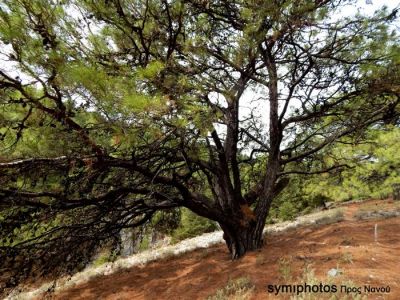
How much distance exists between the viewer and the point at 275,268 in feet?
19.5

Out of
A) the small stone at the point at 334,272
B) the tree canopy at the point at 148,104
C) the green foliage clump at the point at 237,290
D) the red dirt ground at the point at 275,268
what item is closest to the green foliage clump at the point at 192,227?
the red dirt ground at the point at 275,268

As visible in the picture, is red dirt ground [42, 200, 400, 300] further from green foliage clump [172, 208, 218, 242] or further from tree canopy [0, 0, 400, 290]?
green foliage clump [172, 208, 218, 242]

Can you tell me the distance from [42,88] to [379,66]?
5.23 meters

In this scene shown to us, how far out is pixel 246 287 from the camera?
5234 millimetres

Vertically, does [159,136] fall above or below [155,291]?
above

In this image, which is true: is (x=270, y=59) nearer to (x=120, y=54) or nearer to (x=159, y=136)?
(x=120, y=54)

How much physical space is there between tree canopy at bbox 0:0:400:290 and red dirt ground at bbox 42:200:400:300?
969 millimetres

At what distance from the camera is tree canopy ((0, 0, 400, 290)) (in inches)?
140

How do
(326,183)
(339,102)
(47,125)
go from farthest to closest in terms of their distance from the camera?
(326,183), (339,102), (47,125)

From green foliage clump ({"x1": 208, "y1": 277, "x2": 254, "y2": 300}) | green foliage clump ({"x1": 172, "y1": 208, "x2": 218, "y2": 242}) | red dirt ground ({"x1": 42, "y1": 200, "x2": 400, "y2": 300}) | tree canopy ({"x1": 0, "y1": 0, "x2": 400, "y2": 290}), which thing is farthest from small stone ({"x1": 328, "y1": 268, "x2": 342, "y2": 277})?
green foliage clump ({"x1": 172, "y1": 208, "x2": 218, "y2": 242})

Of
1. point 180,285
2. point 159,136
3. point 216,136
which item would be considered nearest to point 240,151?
point 216,136

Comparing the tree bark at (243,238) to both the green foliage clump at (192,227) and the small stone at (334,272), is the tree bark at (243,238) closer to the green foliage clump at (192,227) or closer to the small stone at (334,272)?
the small stone at (334,272)

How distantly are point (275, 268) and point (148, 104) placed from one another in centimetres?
394

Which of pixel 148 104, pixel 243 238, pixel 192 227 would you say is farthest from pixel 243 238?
pixel 192 227
